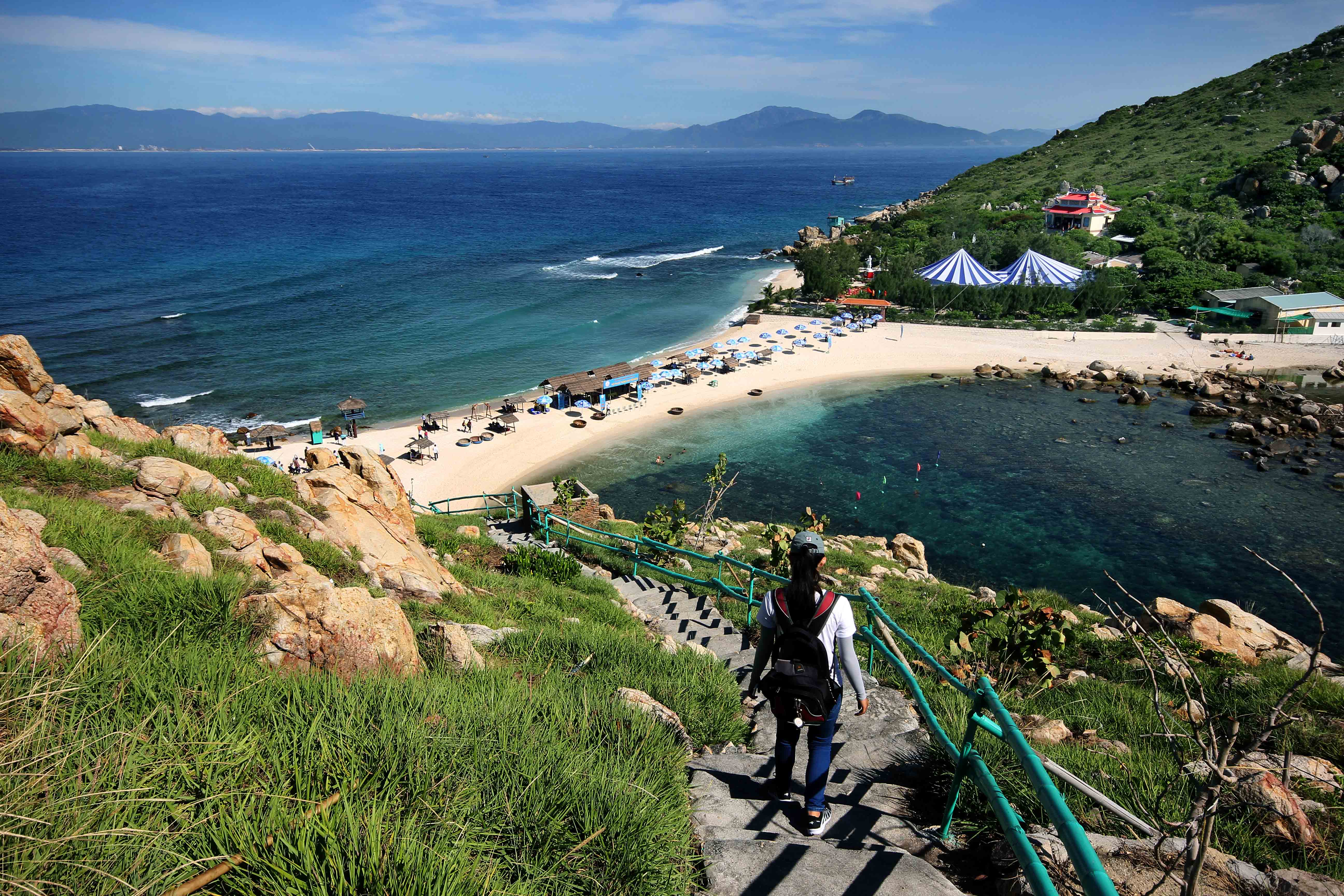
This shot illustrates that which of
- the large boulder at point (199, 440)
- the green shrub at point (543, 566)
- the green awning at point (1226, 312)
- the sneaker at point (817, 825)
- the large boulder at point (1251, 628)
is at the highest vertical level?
the sneaker at point (817, 825)

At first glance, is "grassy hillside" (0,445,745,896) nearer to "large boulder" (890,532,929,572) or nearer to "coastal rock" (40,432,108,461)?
"coastal rock" (40,432,108,461)

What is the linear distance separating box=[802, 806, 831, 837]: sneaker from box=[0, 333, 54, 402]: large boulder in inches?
453

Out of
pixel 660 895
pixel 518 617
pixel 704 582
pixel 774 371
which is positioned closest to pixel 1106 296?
pixel 774 371

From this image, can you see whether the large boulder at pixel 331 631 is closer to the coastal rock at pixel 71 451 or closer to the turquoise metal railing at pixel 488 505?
the coastal rock at pixel 71 451

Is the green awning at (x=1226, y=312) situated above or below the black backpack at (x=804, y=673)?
below

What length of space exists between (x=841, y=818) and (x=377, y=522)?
7.94 meters

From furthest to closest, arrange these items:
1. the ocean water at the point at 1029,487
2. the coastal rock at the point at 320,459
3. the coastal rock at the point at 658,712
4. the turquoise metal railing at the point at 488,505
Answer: the ocean water at the point at 1029,487, the turquoise metal railing at the point at 488,505, the coastal rock at the point at 320,459, the coastal rock at the point at 658,712

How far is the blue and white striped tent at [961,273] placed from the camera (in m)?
43.4

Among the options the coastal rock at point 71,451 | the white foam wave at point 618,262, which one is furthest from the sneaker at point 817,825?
the white foam wave at point 618,262

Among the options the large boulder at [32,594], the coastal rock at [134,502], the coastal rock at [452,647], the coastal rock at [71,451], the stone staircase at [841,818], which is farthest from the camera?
the coastal rock at [71,451]

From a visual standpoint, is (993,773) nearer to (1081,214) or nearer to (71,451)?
(71,451)

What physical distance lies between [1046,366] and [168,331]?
160 ft

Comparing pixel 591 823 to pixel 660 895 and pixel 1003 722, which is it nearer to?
pixel 660 895

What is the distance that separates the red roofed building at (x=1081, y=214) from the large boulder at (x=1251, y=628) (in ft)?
167
